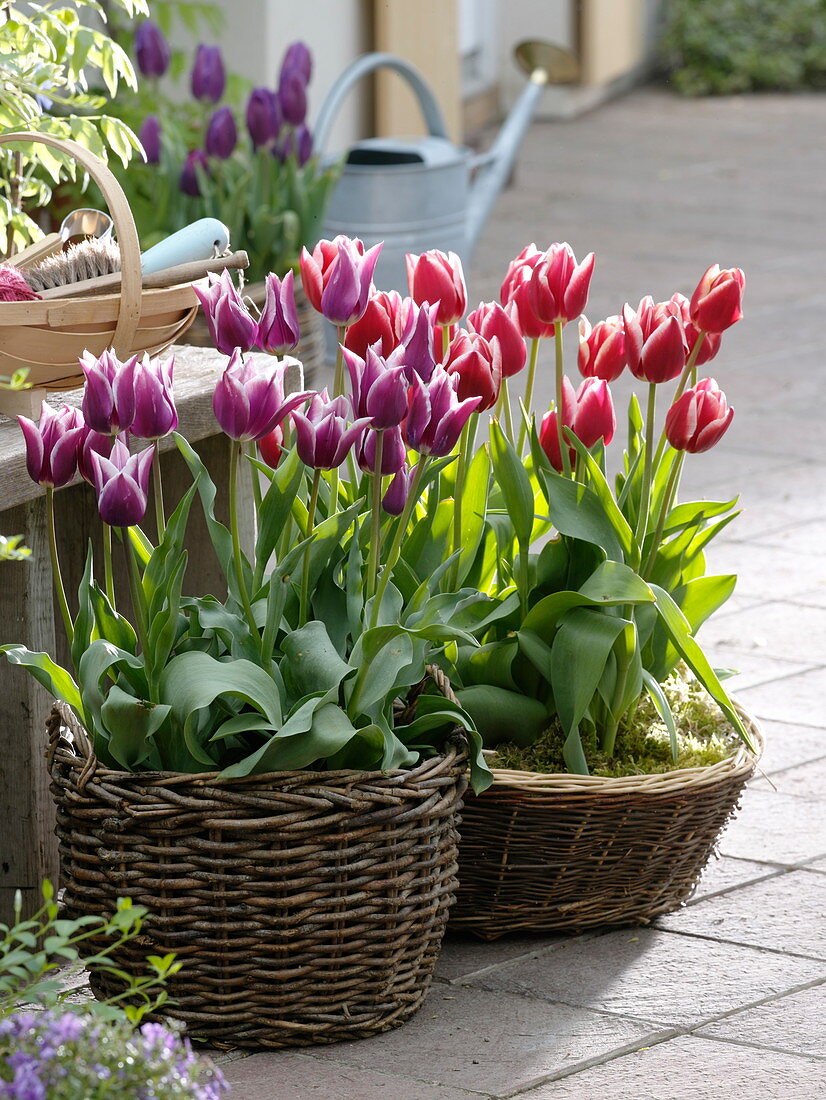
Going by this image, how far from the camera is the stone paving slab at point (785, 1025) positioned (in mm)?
2252

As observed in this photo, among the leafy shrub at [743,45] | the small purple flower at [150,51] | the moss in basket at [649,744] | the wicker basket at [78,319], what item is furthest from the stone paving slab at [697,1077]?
the leafy shrub at [743,45]

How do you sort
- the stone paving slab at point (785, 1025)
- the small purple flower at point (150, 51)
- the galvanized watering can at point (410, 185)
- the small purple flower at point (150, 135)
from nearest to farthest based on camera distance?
the stone paving slab at point (785, 1025) → the small purple flower at point (150, 135) → the small purple flower at point (150, 51) → the galvanized watering can at point (410, 185)

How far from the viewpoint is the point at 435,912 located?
2248 mm

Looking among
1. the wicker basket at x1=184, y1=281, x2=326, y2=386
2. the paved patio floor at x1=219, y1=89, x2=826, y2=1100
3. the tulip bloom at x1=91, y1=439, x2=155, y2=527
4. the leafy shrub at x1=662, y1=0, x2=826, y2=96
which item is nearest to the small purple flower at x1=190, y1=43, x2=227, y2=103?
the wicker basket at x1=184, y1=281, x2=326, y2=386

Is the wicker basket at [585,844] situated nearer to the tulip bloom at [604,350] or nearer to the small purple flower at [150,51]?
the tulip bloom at [604,350]

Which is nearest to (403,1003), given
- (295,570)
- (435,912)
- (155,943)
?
(435,912)

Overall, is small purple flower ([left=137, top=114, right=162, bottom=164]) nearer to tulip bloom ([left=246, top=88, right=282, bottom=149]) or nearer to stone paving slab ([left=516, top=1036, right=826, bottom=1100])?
tulip bloom ([left=246, top=88, right=282, bottom=149])

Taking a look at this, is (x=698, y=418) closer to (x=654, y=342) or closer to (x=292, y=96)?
(x=654, y=342)

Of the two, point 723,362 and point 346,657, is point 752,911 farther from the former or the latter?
point 723,362

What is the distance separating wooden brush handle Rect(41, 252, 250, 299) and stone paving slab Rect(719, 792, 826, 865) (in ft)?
3.92

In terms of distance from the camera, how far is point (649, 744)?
2584 mm

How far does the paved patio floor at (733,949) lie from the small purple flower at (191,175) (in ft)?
5.29

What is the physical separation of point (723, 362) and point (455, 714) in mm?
4431

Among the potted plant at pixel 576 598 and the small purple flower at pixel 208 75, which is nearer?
the potted plant at pixel 576 598
